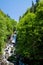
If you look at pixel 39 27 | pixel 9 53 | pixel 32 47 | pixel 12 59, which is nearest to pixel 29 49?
pixel 32 47

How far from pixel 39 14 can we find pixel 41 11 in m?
0.86

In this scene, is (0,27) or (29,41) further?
(0,27)

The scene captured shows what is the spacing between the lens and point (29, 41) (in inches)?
1917

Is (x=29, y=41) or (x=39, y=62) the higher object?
(x=29, y=41)

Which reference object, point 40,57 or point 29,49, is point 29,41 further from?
point 40,57

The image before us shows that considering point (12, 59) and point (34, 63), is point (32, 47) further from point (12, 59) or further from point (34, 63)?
point (12, 59)

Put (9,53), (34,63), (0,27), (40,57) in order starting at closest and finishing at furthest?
(40,57) < (34,63) < (0,27) < (9,53)

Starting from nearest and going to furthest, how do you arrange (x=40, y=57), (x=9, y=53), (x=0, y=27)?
(x=40, y=57)
(x=0, y=27)
(x=9, y=53)

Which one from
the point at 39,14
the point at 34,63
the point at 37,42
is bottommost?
the point at 34,63

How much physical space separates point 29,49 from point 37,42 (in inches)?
94.1

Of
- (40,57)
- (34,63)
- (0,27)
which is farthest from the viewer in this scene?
(0,27)

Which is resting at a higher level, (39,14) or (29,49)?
Result: (39,14)

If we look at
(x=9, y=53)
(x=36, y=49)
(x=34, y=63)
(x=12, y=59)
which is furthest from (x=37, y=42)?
(x=9, y=53)

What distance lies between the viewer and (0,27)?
67.9 meters
